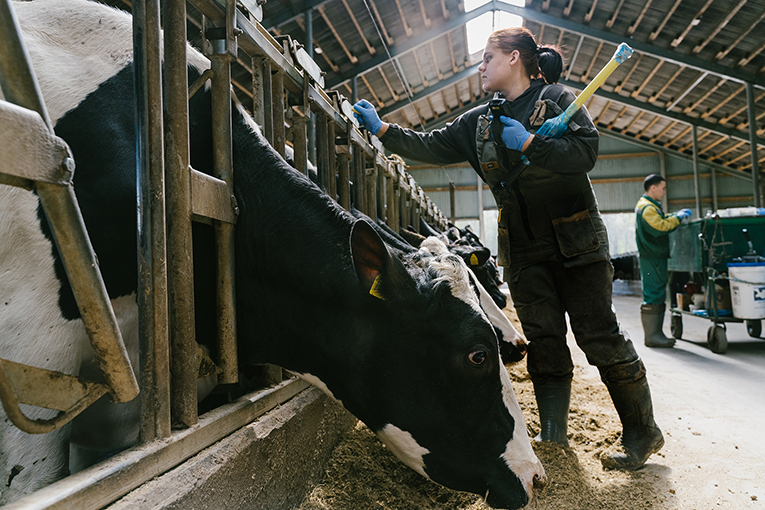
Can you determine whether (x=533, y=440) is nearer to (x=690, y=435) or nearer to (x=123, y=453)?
(x=690, y=435)

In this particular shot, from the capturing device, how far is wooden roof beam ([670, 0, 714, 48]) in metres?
9.65

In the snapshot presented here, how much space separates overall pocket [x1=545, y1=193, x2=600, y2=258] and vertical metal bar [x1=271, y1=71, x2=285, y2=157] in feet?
4.11

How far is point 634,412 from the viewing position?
2.18 metres

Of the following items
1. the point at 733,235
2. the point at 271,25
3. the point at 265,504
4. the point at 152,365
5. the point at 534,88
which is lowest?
the point at 265,504

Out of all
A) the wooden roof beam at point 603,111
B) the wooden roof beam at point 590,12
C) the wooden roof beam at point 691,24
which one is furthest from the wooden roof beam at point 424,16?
the wooden roof beam at point 603,111

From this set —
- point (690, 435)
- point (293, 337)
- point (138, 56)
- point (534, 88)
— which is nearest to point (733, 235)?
point (690, 435)

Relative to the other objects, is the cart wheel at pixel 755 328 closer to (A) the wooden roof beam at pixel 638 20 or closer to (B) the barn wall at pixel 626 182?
(A) the wooden roof beam at pixel 638 20

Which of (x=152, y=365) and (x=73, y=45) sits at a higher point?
(x=73, y=45)

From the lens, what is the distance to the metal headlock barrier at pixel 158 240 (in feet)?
2.52

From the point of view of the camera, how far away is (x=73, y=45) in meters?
1.54

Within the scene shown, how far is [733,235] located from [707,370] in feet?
7.63

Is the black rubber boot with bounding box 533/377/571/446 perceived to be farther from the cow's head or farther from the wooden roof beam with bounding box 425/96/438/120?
the wooden roof beam with bounding box 425/96/438/120

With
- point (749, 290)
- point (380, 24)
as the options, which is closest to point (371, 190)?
point (749, 290)

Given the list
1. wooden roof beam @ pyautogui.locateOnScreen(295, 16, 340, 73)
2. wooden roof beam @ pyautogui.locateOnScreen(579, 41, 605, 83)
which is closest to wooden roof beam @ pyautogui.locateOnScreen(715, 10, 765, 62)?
wooden roof beam @ pyautogui.locateOnScreen(579, 41, 605, 83)
